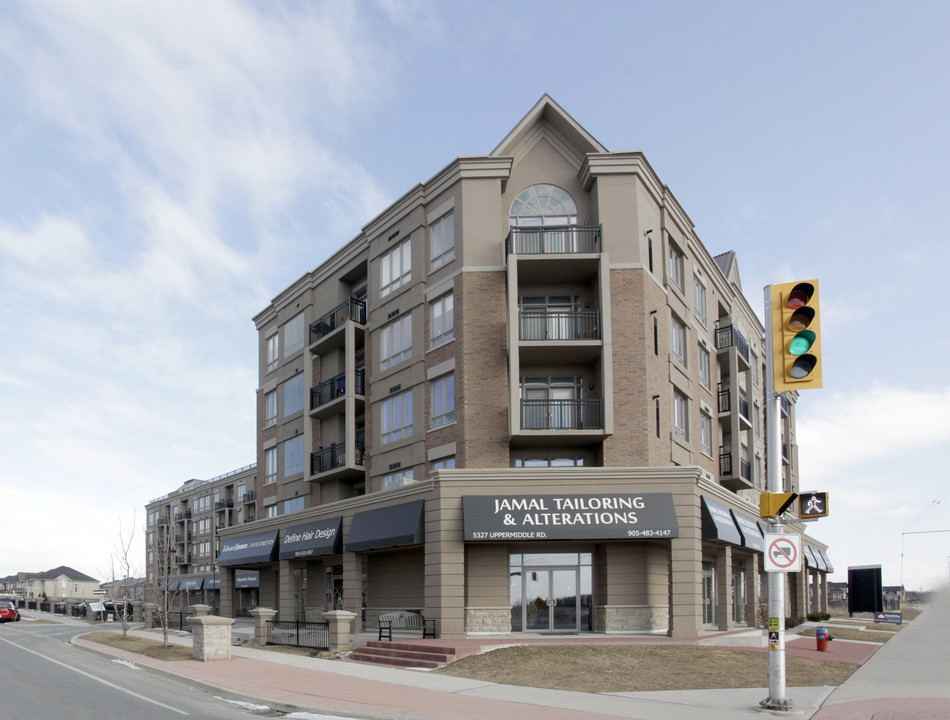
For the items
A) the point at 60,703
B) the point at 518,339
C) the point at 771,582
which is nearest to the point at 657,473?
the point at 518,339

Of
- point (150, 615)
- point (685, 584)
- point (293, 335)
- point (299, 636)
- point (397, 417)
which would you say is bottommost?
point (150, 615)

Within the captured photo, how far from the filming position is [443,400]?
31531 millimetres

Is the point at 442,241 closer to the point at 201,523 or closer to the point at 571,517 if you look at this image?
the point at 571,517

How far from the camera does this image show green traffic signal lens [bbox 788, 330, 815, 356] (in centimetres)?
1336

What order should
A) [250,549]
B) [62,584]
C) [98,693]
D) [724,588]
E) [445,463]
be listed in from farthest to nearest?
[62,584] → [250,549] → [445,463] → [724,588] → [98,693]

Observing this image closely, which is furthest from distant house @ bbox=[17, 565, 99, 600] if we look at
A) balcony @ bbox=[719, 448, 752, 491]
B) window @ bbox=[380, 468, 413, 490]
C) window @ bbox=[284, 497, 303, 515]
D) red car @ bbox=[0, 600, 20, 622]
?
balcony @ bbox=[719, 448, 752, 491]

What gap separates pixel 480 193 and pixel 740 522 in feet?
50.2

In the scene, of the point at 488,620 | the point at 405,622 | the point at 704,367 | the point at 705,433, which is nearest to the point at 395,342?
the point at 405,622

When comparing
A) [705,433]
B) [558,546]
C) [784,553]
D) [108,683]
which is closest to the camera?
[784,553]

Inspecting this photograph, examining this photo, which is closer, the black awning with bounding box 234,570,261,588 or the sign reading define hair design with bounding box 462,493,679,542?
the sign reading define hair design with bounding box 462,493,679,542

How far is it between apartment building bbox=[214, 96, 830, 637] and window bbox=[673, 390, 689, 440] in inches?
6.9

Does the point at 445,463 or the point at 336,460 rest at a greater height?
the point at 336,460

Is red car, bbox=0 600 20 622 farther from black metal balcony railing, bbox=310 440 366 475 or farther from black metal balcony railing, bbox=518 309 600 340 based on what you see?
black metal balcony railing, bbox=518 309 600 340

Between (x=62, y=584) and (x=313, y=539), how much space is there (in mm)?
159606
